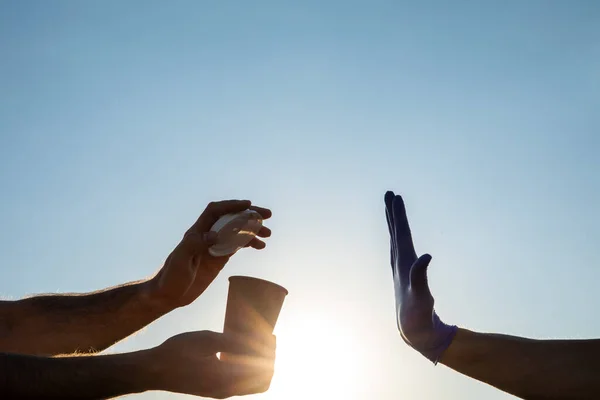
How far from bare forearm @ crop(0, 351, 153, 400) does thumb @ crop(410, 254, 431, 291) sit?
244 centimetres

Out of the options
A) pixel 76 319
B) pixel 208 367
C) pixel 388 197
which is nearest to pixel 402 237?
pixel 388 197

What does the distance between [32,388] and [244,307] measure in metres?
1.38

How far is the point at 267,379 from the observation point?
3.73 metres

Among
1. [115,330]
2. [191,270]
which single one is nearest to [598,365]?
[191,270]

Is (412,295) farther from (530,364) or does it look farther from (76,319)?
(76,319)

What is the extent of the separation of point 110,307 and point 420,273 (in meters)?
3.22

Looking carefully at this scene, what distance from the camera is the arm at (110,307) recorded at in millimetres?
5895

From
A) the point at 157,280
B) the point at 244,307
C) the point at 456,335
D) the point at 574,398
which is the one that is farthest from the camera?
the point at 157,280

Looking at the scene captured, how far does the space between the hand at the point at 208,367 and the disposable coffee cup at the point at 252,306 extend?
14.0 inches

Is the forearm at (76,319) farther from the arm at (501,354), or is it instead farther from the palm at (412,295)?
the arm at (501,354)

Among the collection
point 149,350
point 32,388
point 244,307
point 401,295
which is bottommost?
point 32,388

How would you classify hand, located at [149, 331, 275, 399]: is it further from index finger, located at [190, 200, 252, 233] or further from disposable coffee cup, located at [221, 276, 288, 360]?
index finger, located at [190, 200, 252, 233]

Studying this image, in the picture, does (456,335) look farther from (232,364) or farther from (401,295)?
(232,364)

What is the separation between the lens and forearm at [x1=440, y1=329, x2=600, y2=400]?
507 cm
